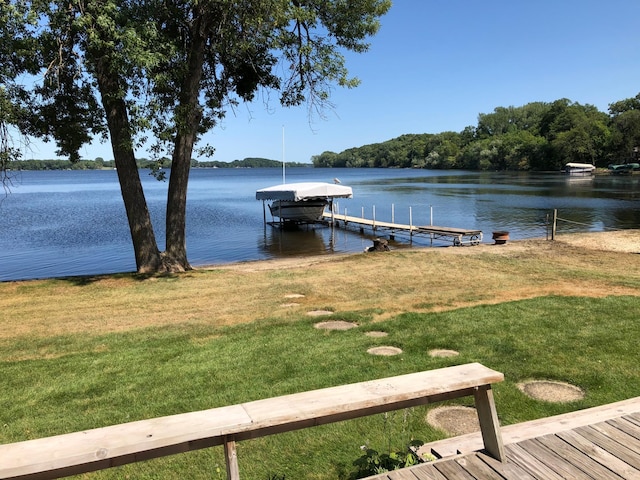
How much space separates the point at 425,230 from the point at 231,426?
24.6 meters

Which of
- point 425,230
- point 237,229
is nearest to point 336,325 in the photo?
point 425,230

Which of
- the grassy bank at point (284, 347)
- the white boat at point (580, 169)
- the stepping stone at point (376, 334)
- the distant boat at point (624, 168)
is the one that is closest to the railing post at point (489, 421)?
the grassy bank at point (284, 347)

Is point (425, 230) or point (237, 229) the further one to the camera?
point (237, 229)

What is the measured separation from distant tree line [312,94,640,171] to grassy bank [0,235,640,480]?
370ft

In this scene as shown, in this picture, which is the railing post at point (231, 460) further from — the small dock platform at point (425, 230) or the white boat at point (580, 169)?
the white boat at point (580, 169)

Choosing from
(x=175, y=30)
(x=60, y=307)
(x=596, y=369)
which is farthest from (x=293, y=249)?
(x=596, y=369)

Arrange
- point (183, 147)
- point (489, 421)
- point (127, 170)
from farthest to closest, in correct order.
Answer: point (183, 147) < point (127, 170) < point (489, 421)

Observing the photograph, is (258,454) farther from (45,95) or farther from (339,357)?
(45,95)

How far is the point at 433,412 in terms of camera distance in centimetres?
417

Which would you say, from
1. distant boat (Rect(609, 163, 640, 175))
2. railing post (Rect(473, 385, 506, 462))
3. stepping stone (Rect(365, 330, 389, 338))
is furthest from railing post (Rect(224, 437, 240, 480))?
distant boat (Rect(609, 163, 640, 175))

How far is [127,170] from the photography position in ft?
38.5

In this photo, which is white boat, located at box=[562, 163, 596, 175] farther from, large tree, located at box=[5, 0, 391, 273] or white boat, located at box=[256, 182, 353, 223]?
large tree, located at box=[5, 0, 391, 273]

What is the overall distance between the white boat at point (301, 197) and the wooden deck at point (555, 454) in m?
27.7

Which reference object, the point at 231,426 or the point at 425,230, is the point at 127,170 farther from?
the point at 425,230
